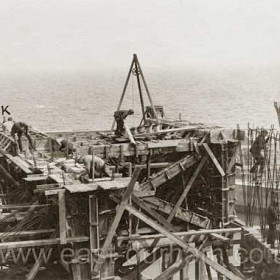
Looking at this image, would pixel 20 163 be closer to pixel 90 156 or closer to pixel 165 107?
pixel 90 156

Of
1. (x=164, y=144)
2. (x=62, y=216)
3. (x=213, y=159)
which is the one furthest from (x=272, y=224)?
(x=62, y=216)

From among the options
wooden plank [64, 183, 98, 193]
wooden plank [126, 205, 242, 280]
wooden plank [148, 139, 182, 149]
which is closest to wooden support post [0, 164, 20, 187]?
wooden plank [148, 139, 182, 149]

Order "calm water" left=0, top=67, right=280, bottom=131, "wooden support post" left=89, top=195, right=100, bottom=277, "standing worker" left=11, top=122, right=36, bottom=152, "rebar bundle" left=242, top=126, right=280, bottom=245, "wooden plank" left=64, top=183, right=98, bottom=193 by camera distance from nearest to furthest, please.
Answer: "wooden plank" left=64, top=183, right=98, bottom=193, "wooden support post" left=89, top=195, right=100, bottom=277, "rebar bundle" left=242, top=126, right=280, bottom=245, "standing worker" left=11, top=122, right=36, bottom=152, "calm water" left=0, top=67, right=280, bottom=131

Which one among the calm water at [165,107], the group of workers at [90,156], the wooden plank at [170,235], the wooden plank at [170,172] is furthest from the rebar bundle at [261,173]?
the calm water at [165,107]

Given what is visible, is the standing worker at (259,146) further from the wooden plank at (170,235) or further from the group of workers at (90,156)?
the wooden plank at (170,235)

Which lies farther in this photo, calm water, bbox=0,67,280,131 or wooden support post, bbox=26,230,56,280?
calm water, bbox=0,67,280,131

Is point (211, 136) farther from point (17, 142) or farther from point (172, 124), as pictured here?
point (17, 142)

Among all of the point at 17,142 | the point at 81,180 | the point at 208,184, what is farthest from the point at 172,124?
the point at 81,180

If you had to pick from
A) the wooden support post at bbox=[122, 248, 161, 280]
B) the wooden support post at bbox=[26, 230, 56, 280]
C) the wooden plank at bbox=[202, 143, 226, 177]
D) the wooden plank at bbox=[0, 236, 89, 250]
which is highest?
the wooden plank at bbox=[202, 143, 226, 177]

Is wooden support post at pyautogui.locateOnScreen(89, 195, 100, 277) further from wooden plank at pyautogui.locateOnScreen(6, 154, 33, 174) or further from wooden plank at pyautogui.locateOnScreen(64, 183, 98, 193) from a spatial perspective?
wooden plank at pyautogui.locateOnScreen(6, 154, 33, 174)

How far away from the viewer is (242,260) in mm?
18062

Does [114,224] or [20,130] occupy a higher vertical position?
[20,130]

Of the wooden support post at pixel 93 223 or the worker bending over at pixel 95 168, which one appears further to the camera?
the worker bending over at pixel 95 168

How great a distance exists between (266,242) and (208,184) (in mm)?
3459
